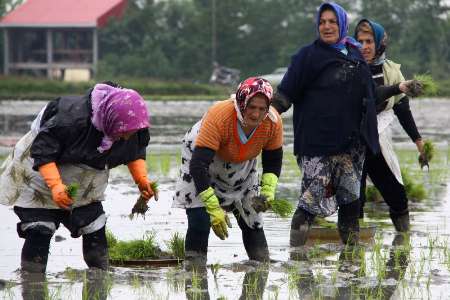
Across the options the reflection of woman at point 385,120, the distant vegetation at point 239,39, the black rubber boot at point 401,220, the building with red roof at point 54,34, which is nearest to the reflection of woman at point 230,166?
the reflection of woman at point 385,120

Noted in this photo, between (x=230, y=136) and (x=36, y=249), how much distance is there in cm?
134

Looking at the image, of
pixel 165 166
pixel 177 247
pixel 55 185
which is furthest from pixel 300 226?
pixel 165 166

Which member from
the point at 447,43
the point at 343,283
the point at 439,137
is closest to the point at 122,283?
the point at 343,283

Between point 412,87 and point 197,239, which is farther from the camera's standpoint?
point 412,87

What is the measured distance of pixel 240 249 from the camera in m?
8.63

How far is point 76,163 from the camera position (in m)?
7.00

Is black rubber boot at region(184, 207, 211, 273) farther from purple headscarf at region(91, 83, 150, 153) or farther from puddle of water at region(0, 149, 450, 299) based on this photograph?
purple headscarf at region(91, 83, 150, 153)

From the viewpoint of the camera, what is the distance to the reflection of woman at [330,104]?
7941 millimetres

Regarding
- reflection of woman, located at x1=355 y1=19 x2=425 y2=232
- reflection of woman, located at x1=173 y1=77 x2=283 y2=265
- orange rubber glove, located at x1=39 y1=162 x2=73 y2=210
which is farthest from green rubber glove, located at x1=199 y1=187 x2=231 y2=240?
reflection of woman, located at x1=355 y1=19 x2=425 y2=232

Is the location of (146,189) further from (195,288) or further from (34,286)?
(34,286)

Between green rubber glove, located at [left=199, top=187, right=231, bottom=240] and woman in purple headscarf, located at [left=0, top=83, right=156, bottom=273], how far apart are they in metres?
0.34

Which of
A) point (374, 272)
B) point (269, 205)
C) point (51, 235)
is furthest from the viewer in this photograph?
point (374, 272)

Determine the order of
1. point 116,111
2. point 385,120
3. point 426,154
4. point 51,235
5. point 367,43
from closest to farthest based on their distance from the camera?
point 116,111, point 51,235, point 367,43, point 385,120, point 426,154

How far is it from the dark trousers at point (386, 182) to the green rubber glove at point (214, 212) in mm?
2314
